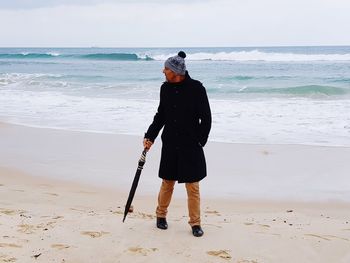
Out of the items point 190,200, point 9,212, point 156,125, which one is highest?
point 156,125

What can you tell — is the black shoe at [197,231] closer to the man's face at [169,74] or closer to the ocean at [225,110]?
the man's face at [169,74]

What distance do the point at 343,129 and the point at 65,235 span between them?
834 cm

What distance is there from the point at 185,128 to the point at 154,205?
1.95m

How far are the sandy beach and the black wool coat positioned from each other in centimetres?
62

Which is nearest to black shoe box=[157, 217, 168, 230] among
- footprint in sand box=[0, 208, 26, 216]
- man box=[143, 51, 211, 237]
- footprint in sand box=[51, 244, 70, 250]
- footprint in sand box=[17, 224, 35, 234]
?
man box=[143, 51, 211, 237]

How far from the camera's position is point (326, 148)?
30.9ft

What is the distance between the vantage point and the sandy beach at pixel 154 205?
14.2ft

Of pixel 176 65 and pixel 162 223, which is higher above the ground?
pixel 176 65

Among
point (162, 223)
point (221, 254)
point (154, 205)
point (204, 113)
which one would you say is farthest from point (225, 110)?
point (221, 254)

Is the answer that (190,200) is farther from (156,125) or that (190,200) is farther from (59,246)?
(59,246)

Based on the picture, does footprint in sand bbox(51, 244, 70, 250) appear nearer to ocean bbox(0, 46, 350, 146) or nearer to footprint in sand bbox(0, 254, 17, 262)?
footprint in sand bbox(0, 254, 17, 262)

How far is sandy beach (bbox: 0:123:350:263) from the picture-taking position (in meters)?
4.34

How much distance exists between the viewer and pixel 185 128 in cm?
457

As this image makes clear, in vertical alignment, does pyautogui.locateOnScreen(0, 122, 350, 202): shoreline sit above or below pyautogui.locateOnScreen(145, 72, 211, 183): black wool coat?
below
